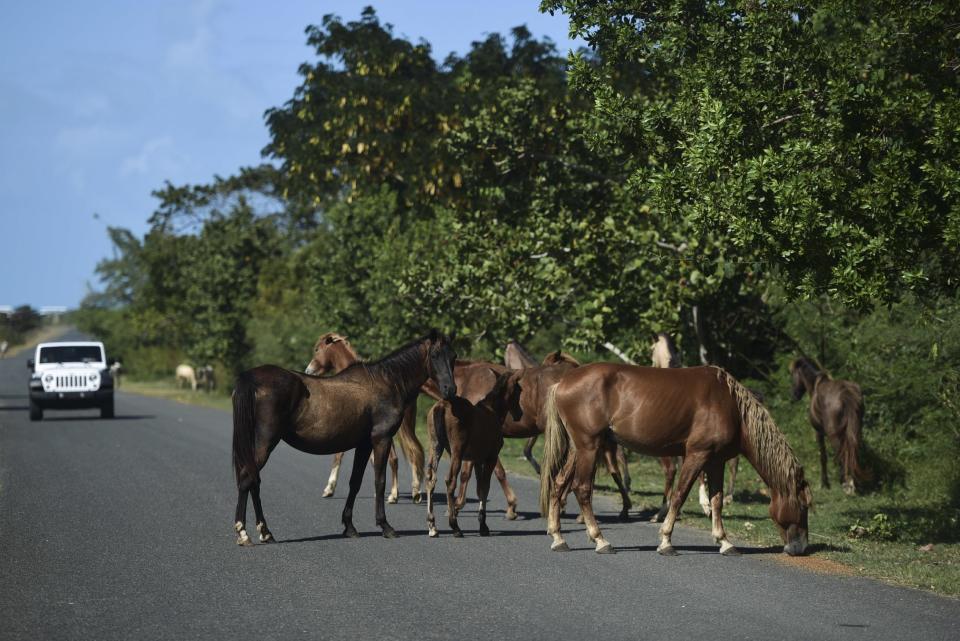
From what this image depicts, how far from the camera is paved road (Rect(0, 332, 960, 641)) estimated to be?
830cm

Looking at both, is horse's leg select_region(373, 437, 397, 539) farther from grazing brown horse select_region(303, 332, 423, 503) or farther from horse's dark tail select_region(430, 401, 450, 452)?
grazing brown horse select_region(303, 332, 423, 503)

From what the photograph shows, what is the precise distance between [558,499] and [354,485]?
219cm

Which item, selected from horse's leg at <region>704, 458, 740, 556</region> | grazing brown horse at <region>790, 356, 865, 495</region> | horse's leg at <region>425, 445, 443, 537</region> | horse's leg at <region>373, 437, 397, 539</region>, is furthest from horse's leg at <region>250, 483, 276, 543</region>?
grazing brown horse at <region>790, 356, 865, 495</region>

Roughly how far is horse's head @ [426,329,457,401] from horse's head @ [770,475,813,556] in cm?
340

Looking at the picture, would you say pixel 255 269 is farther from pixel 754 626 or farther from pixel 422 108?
pixel 754 626

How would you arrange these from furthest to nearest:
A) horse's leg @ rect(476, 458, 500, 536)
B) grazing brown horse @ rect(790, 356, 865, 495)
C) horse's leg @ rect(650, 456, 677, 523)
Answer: grazing brown horse @ rect(790, 356, 865, 495), horse's leg @ rect(650, 456, 677, 523), horse's leg @ rect(476, 458, 500, 536)

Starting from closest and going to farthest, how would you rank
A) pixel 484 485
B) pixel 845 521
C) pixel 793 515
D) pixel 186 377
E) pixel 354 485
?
pixel 793 515 → pixel 354 485 → pixel 484 485 → pixel 845 521 → pixel 186 377

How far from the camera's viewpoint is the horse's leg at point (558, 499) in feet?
38.3

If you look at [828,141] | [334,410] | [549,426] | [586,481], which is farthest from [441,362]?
[828,141]

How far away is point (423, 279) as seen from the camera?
2417 centimetres

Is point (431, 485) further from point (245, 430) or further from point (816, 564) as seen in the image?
point (816, 564)

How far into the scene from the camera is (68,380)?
3331 centimetres

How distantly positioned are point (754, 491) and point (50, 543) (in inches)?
387

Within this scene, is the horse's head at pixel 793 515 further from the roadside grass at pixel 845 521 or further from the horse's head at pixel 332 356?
Result: the horse's head at pixel 332 356
